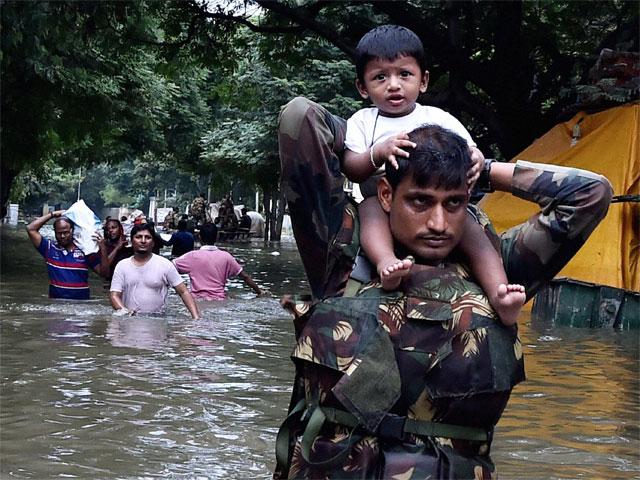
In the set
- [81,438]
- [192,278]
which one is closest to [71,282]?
[192,278]

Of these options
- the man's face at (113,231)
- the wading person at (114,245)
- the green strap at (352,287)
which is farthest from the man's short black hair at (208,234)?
the green strap at (352,287)

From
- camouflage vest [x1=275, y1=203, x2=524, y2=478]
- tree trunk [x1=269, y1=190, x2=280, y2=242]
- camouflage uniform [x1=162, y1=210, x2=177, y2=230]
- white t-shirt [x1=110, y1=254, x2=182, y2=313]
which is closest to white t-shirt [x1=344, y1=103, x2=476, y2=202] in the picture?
camouflage vest [x1=275, y1=203, x2=524, y2=478]

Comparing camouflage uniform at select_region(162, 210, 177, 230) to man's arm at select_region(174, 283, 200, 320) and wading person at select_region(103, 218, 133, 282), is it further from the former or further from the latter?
man's arm at select_region(174, 283, 200, 320)

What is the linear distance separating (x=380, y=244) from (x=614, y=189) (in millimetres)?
9878

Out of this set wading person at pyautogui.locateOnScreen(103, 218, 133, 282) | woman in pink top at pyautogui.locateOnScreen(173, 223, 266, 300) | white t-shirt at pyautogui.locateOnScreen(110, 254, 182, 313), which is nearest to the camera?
white t-shirt at pyautogui.locateOnScreen(110, 254, 182, 313)

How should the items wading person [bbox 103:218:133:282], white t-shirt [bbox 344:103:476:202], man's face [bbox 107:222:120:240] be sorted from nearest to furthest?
white t-shirt [bbox 344:103:476:202] < wading person [bbox 103:218:133:282] < man's face [bbox 107:222:120:240]

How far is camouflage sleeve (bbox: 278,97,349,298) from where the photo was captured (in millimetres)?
2797

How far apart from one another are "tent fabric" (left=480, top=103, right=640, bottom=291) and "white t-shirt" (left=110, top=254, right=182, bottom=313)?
412cm

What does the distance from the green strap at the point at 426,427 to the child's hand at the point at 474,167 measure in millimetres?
666

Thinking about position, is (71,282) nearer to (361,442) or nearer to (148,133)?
(361,442)

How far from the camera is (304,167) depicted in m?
2.82

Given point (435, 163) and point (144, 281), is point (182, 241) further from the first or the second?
point (435, 163)

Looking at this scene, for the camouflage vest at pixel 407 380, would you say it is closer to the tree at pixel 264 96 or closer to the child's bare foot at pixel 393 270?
the child's bare foot at pixel 393 270

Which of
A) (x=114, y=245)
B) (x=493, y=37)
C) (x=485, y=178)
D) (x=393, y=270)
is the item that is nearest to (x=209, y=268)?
(x=114, y=245)
